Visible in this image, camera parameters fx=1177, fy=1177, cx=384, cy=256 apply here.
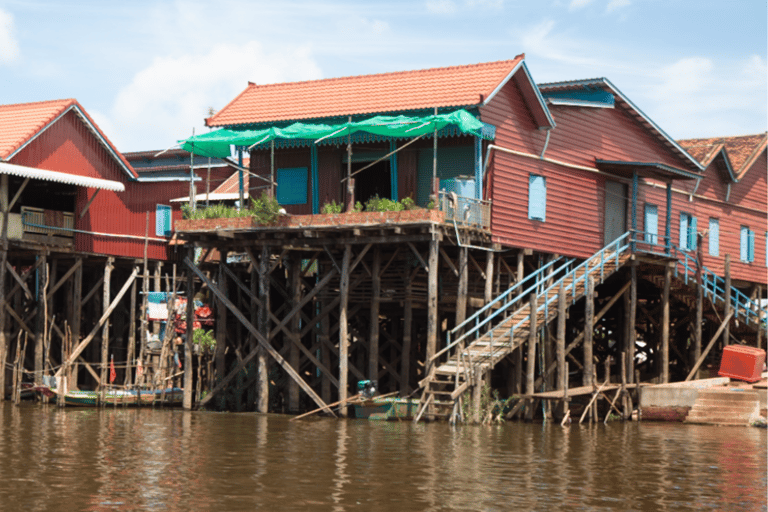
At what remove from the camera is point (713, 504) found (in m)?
16.6

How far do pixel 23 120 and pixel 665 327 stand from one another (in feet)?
66.9

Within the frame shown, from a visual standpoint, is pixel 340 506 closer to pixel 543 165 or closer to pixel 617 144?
pixel 543 165

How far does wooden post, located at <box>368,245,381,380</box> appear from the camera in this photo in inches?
1183

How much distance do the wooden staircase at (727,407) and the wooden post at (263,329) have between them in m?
11.2

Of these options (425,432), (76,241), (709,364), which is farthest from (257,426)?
(709,364)

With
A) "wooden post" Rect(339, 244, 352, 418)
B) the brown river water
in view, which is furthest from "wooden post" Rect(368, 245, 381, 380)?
the brown river water

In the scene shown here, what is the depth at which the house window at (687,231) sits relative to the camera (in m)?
38.9

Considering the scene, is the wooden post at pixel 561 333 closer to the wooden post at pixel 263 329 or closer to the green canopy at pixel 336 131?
the green canopy at pixel 336 131

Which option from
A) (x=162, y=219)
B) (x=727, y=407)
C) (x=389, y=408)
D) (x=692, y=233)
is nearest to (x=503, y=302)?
(x=389, y=408)

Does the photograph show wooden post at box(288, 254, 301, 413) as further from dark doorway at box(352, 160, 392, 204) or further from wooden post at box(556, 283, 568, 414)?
wooden post at box(556, 283, 568, 414)

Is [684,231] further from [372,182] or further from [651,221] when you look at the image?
[372,182]

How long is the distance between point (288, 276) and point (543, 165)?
311 inches

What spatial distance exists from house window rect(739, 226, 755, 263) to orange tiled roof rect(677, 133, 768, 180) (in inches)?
87.6

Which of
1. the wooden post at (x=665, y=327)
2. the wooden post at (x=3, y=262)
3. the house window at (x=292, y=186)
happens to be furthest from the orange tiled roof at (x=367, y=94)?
the wooden post at (x=665, y=327)
